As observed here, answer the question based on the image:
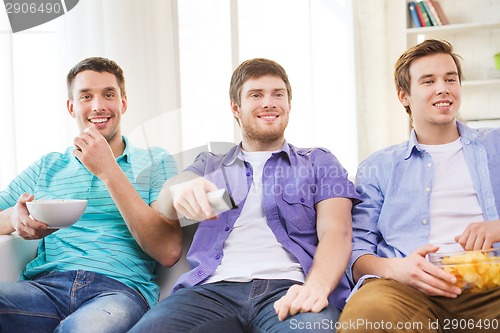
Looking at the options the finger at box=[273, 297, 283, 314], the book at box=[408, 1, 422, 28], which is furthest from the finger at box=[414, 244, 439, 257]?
the book at box=[408, 1, 422, 28]

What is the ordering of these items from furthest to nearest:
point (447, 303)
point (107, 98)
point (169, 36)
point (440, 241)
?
1. point (169, 36)
2. point (107, 98)
3. point (440, 241)
4. point (447, 303)

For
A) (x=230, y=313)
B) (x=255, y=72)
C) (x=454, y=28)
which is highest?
(x=454, y=28)

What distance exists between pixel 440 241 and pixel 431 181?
167 millimetres

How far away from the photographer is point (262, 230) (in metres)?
1.63

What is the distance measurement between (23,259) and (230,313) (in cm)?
64

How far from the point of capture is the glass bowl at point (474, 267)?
1.31 metres

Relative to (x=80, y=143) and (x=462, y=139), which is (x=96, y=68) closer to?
(x=80, y=143)

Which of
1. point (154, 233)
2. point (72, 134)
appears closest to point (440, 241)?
point (154, 233)

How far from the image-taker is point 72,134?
2.36 metres

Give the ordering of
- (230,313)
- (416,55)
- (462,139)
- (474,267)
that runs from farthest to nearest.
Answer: (416,55) < (462,139) < (230,313) < (474,267)

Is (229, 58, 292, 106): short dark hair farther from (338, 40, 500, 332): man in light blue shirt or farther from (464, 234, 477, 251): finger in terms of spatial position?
(464, 234, 477, 251): finger

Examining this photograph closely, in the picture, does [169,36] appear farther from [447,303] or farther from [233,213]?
[447,303]

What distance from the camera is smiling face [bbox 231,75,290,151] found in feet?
5.78

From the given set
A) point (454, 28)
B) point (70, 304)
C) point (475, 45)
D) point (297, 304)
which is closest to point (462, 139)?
point (297, 304)
